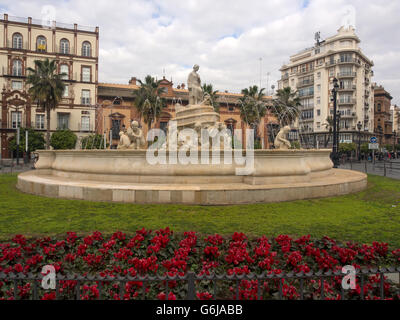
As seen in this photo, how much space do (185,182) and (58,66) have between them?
4408 centimetres

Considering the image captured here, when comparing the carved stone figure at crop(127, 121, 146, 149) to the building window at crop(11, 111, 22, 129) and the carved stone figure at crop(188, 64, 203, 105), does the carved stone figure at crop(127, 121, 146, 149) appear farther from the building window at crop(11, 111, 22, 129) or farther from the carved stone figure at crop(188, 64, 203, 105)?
the building window at crop(11, 111, 22, 129)

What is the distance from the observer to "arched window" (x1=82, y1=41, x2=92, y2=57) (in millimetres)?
45188

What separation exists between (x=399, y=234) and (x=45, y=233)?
6.74 meters

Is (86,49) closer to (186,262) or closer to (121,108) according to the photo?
(121,108)

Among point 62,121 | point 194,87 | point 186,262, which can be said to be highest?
point 62,121

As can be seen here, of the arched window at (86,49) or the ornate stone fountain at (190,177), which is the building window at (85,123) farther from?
the ornate stone fountain at (190,177)

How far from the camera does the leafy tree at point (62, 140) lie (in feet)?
127

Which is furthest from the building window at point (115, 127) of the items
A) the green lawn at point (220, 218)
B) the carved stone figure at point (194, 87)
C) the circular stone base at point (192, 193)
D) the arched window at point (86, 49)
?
the green lawn at point (220, 218)

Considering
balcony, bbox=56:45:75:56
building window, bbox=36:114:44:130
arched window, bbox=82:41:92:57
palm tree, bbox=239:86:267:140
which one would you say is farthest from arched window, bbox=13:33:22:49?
palm tree, bbox=239:86:267:140

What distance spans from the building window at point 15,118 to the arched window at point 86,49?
1405cm

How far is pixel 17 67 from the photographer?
41875mm

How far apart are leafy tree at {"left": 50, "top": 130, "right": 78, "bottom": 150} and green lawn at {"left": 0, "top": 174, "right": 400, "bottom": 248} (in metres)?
33.7

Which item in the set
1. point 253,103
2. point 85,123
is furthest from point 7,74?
point 253,103
